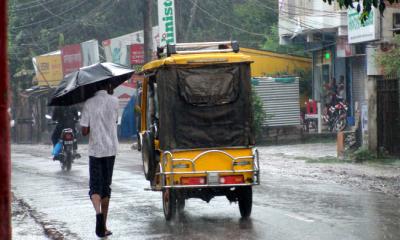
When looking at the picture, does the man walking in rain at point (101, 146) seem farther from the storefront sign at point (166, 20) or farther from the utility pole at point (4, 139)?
the storefront sign at point (166, 20)

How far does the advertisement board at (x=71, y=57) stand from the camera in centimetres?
4097

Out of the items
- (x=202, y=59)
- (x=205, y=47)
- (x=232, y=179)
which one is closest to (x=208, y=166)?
(x=232, y=179)

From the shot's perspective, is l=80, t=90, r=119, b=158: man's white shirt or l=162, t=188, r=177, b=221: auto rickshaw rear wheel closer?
l=80, t=90, r=119, b=158: man's white shirt

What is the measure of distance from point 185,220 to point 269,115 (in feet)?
60.5

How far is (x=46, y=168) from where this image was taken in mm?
19875

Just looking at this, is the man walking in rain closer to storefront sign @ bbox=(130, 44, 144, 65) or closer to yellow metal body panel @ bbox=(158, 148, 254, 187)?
yellow metal body panel @ bbox=(158, 148, 254, 187)

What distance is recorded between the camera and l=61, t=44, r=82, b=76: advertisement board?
4097cm

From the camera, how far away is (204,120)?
10.4m

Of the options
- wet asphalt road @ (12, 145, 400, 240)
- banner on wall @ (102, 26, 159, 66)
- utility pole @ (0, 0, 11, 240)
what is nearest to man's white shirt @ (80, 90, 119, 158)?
wet asphalt road @ (12, 145, 400, 240)

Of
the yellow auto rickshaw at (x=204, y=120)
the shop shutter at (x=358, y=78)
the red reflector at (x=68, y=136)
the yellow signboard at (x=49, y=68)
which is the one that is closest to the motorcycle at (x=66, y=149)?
the red reflector at (x=68, y=136)

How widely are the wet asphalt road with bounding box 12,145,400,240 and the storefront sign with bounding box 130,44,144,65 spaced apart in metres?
19.2

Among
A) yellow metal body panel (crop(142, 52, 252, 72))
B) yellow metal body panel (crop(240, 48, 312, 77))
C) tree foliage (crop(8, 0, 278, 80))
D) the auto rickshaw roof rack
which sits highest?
tree foliage (crop(8, 0, 278, 80))

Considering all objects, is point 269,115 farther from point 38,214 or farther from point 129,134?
point 38,214

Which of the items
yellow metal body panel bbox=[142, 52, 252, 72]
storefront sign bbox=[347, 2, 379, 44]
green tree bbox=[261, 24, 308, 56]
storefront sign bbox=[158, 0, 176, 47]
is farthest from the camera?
green tree bbox=[261, 24, 308, 56]
